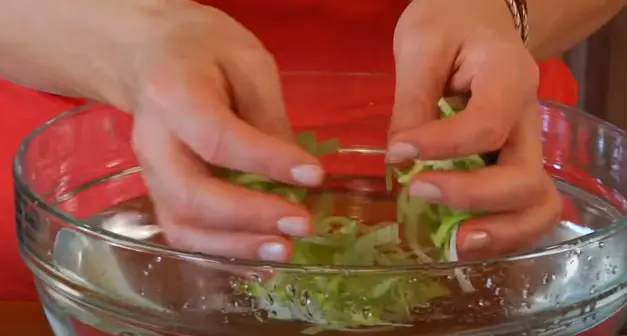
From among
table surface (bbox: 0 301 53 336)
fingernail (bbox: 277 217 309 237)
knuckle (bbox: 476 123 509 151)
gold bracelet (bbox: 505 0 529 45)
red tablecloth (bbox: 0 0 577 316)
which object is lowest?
→ table surface (bbox: 0 301 53 336)

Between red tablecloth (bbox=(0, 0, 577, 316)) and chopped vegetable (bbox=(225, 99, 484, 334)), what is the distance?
216 millimetres

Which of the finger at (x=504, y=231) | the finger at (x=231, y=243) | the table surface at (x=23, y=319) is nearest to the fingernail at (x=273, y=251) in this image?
the finger at (x=231, y=243)

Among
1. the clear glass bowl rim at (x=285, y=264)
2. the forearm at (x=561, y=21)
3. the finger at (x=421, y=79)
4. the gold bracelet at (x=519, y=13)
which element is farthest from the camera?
the forearm at (x=561, y=21)

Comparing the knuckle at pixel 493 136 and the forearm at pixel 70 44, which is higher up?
the forearm at pixel 70 44

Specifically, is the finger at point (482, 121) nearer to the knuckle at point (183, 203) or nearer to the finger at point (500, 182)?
the finger at point (500, 182)

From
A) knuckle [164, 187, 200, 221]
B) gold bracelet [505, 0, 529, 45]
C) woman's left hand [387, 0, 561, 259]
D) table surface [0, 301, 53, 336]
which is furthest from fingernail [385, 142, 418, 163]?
table surface [0, 301, 53, 336]

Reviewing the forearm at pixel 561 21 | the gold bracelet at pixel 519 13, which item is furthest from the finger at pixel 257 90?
the forearm at pixel 561 21

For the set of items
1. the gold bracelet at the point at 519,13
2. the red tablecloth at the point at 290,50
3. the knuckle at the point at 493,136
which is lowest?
the red tablecloth at the point at 290,50

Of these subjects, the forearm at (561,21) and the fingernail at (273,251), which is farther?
the forearm at (561,21)

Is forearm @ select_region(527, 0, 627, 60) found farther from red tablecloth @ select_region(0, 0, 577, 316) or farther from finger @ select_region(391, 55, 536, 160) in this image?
finger @ select_region(391, 55, 536, 160)

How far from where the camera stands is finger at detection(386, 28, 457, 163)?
1.80 feet

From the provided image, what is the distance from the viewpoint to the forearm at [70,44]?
571 mm

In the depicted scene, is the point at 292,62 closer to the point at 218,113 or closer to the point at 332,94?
the point at 332,94

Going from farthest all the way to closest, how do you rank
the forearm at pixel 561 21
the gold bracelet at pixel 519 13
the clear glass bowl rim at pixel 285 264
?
the forearm at pixel 561 21, the gold bracelet at pixel 519 13, the clear glass bowl rim at pixel 285 264
